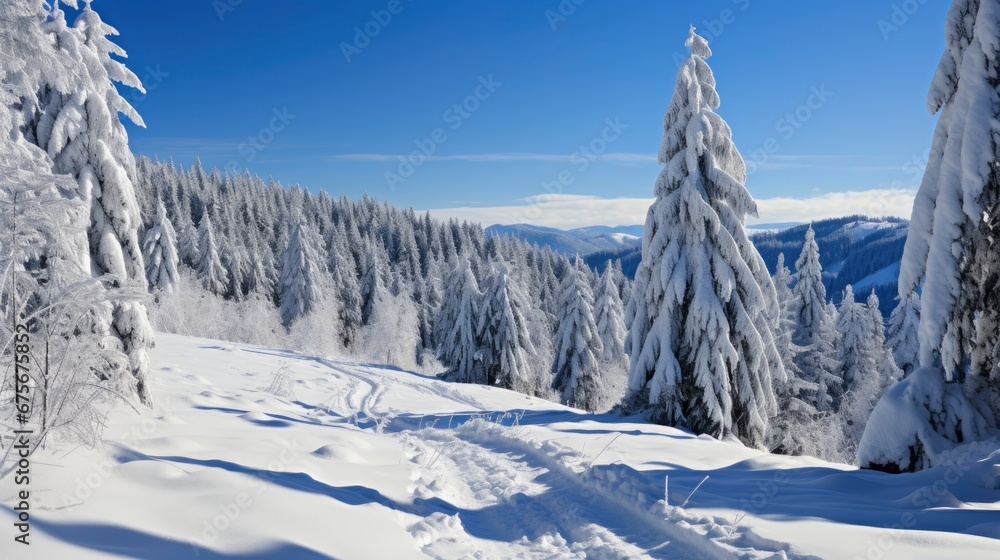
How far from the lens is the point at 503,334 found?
30641mm

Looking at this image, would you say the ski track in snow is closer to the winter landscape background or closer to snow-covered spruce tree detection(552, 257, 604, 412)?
the winter landscape background

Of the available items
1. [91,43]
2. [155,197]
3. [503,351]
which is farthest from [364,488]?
[155,197]

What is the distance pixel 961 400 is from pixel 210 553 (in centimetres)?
893

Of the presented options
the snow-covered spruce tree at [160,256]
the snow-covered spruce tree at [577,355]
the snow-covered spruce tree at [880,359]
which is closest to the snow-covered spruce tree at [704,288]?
the snow-covered spruce tree at [577,355]

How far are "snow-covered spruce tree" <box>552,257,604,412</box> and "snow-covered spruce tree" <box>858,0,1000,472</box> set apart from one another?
75.3 ft

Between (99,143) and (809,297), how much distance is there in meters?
38.5

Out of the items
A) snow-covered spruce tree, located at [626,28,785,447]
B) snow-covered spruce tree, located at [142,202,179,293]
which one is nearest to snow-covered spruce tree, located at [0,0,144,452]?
snow-covered spruce tree, located at [626,28,785,447]

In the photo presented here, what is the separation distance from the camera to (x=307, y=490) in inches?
228

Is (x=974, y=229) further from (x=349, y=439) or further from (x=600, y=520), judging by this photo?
(x=349, y=439)

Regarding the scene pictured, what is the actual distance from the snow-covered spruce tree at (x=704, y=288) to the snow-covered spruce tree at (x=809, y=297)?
24.1 meters

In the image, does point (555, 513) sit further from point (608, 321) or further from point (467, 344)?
point (608, 321)

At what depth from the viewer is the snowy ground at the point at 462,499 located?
165 inches

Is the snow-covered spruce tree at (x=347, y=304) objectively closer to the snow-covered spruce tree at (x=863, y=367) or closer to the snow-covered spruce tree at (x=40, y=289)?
the snow-covered spruce tree at (x=863, y=367)

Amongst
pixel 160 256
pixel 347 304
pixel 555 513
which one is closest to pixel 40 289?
pixel 555 513
